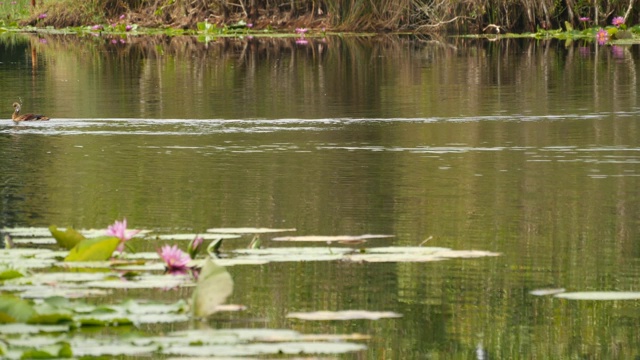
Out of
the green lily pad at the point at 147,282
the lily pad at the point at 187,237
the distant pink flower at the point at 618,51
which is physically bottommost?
the distant pink flower at the point at 618,51

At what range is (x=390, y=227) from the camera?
8914 millimetres

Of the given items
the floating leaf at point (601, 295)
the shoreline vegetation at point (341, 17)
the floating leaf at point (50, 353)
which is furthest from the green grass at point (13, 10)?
the floating leaf at point (50, 353)

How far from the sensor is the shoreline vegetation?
35.8m

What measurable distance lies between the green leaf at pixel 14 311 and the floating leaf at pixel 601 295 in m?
2.31

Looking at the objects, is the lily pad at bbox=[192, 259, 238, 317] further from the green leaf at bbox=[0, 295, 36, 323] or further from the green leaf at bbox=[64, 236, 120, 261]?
the green leaf at bbox=[64, 236, 120, 261]

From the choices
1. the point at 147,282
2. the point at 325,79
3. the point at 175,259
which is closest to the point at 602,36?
the point at 325,79

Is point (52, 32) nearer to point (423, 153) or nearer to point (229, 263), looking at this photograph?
point (423, 153)

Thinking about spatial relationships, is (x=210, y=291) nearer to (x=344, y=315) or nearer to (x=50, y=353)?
(x=344, y=315)

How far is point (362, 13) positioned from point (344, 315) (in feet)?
109

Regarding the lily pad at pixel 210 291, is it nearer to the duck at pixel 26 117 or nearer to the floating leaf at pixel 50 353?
the floating leaf at pixel 50 353

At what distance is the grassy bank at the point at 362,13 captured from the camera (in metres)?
36.1

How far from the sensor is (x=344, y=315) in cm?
630

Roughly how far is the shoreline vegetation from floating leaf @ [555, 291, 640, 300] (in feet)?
90.3

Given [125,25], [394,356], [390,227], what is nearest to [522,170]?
[390,227]
